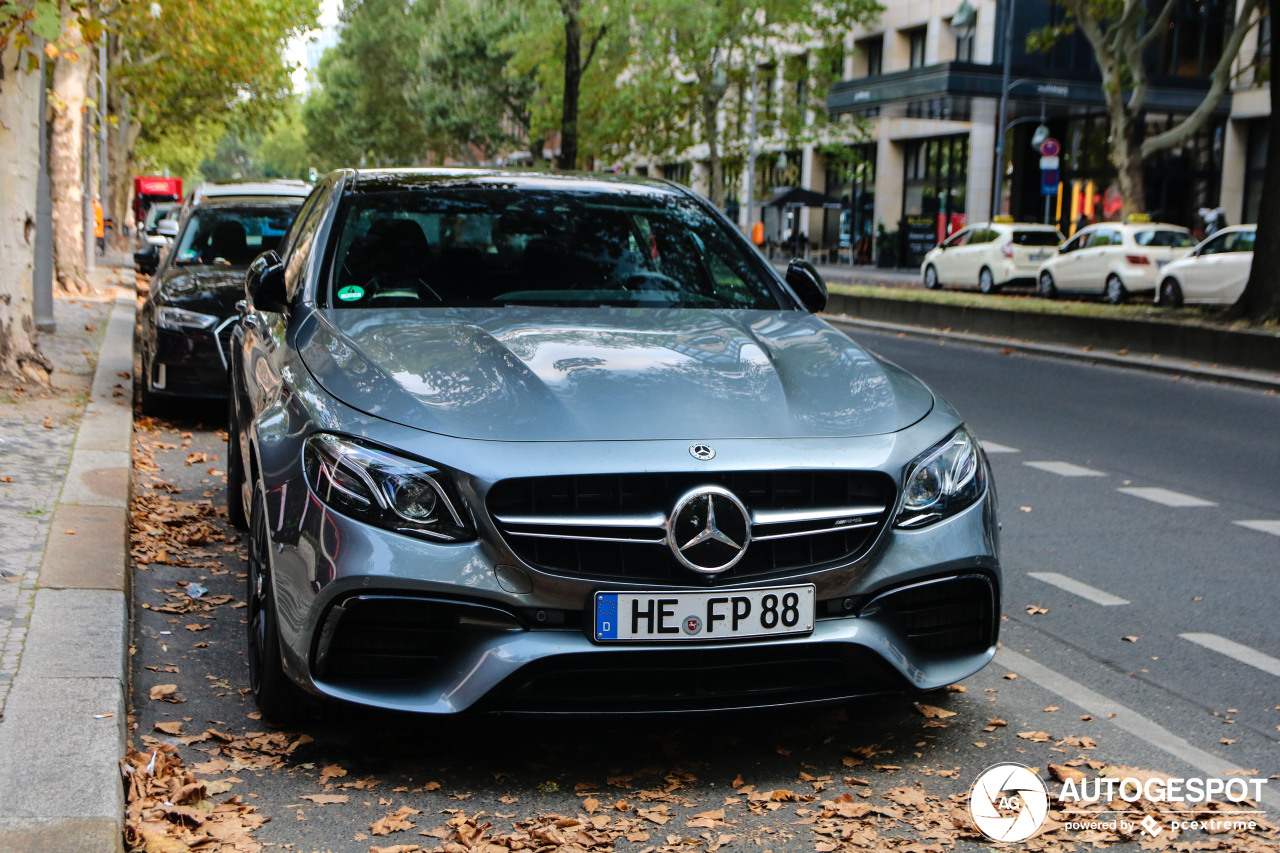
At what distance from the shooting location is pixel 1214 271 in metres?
22.9

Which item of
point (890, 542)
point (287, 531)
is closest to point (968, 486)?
point (890, 542)

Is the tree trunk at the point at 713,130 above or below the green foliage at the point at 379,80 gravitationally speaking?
below

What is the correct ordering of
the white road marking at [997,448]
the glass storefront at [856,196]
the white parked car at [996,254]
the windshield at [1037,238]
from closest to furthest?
the white road marking at [997,448] < the white parked car at [996,254] < the windshield at [1037,238] < the glass storefront at [856,196]

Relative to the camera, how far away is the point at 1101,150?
1789 inches

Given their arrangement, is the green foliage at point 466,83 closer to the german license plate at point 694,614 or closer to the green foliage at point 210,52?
the green foliage at point 210,52

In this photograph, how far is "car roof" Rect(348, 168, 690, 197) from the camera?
212 inches

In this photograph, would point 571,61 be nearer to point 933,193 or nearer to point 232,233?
point 232,233

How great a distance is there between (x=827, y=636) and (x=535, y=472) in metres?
0.81

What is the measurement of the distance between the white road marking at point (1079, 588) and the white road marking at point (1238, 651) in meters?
0.49

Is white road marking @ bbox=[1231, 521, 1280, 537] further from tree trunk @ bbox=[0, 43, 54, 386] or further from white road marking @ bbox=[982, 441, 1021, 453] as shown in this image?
tree trunk @ bbox=[0, 43, 54, 386]

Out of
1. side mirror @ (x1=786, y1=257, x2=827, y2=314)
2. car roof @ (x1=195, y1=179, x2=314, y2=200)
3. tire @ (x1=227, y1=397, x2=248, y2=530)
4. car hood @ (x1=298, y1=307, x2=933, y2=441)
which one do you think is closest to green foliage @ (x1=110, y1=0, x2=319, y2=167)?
car roof @ (x1=195, y1=179, x2=314, y2=200)

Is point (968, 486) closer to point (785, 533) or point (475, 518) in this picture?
point (785, 533)

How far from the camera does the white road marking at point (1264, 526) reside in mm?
7457

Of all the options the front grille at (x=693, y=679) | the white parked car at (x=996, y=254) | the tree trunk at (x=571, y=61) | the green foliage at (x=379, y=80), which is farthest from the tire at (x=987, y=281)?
the green foliage at (x=379, y=80)
